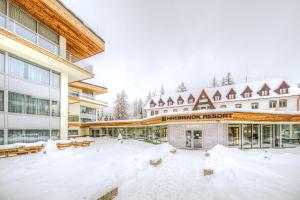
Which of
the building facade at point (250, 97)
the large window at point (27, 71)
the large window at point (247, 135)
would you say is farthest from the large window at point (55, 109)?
the building facade at point (250, 97)

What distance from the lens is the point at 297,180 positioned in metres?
8.61

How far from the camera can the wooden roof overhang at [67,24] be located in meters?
15.0

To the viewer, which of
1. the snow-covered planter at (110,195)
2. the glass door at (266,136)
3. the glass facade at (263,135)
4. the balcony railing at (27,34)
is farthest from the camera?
the glass door at (266,136)

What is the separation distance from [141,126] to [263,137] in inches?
721

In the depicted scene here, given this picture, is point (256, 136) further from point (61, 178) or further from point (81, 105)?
point (81, 105)

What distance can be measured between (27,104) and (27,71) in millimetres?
3078

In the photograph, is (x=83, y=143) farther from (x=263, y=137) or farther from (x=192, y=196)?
(x=263, y=137)

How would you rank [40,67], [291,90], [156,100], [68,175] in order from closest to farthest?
[68,175] → [40,67] → [291,90] → [156,100]

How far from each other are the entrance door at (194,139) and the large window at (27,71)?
1717 centimetres

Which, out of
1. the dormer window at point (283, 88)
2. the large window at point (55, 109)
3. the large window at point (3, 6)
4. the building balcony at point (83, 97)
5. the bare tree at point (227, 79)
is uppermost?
the bare tree at point (227, 79)

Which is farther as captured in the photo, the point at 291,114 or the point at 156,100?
the point at 156,100

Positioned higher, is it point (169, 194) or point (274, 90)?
point (274, 90)

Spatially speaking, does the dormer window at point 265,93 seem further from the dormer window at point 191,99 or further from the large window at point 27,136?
the large window at point 27,136

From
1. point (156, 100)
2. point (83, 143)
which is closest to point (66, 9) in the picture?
point (83, 143)
